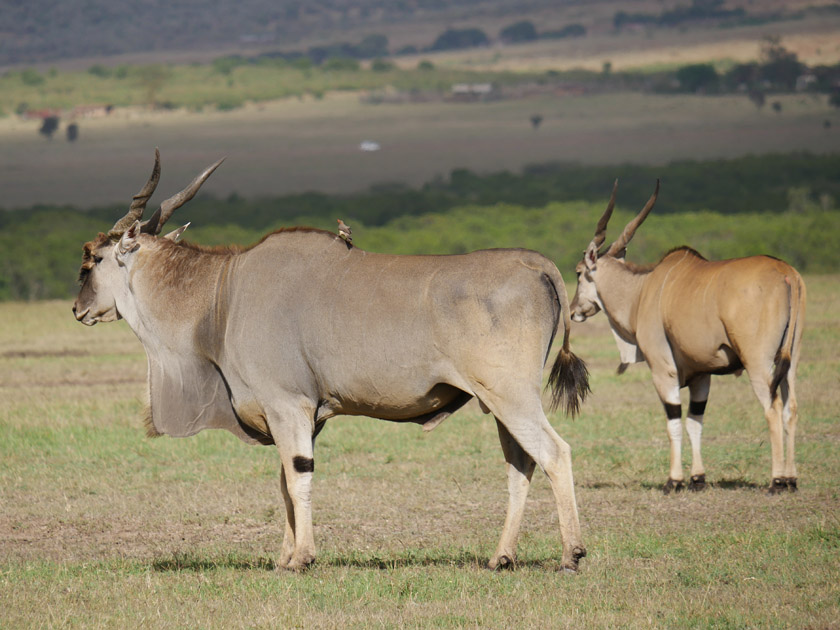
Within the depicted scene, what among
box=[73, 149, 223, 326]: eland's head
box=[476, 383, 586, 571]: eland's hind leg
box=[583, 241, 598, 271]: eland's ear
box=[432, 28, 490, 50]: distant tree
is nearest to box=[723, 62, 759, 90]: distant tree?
box=[432, 28, 490, 50]: distant tree

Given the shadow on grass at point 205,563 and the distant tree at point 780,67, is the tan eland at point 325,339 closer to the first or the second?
the shadow on grass at point 205,563

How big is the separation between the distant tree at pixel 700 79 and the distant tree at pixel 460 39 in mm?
42367

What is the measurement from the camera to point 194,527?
344 inches

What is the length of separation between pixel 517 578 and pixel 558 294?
154cm

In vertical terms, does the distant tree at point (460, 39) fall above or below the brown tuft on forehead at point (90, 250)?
below

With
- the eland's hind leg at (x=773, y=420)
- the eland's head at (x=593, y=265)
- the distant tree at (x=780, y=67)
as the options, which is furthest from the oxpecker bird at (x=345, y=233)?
the distant tree at (x=780, y=67)

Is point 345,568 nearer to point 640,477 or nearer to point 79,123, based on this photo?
→ point 640,477

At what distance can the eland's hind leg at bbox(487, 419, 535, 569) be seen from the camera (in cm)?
712

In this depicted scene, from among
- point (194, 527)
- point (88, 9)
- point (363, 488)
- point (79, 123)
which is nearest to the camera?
point (194, 527)

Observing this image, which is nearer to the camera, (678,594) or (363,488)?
(678,594)

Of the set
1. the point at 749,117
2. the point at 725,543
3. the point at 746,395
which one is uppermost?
the point at 725,543

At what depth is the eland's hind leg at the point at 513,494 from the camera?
7.12 metres

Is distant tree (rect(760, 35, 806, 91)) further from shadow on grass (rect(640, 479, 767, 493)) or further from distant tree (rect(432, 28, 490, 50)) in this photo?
shadow on grass (rect(640, 479, 767, 493))

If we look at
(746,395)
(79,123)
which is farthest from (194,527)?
(79,123)
